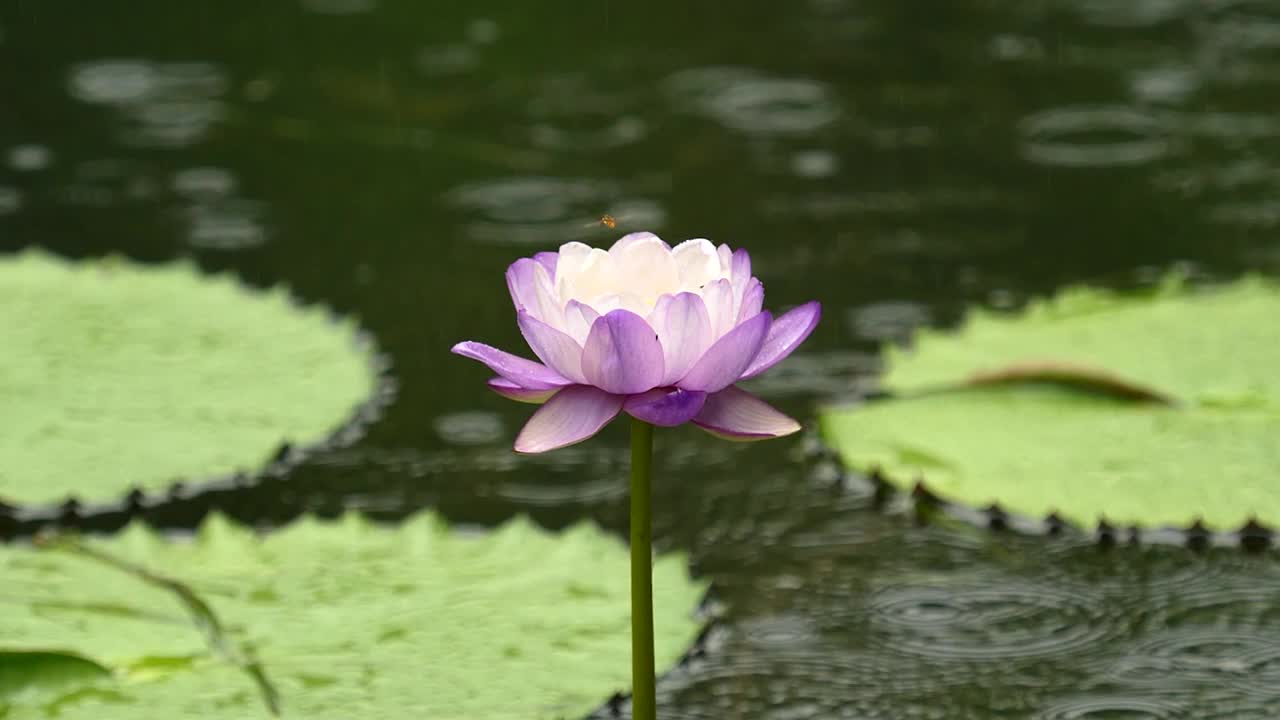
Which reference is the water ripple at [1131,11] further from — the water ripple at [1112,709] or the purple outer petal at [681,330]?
the purple outer petal at [681,330]

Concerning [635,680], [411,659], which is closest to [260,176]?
[411,659]

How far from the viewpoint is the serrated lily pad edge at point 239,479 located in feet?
7.15

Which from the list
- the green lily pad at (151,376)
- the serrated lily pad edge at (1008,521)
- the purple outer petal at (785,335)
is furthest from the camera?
the green lily pad at (151,376)

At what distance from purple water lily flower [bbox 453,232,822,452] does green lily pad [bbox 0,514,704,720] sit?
484 mm

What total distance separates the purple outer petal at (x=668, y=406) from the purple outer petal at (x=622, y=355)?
0.03 feet

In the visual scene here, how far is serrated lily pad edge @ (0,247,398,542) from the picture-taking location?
7.15 ft

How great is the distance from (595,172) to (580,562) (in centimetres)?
172

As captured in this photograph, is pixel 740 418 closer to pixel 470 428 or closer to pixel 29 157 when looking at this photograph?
pixel 470 428

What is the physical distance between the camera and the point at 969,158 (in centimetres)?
371

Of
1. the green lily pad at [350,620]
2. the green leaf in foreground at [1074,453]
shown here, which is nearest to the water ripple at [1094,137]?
the green leaf in foreground at [1074,453]

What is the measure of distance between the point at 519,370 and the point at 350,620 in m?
0.66

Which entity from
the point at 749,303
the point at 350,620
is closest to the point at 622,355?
the point at 749,303

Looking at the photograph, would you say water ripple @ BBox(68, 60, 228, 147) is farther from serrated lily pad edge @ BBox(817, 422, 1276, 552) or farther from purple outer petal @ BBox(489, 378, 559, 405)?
purple outer petal @ BBox(489, 378, 559, 405)

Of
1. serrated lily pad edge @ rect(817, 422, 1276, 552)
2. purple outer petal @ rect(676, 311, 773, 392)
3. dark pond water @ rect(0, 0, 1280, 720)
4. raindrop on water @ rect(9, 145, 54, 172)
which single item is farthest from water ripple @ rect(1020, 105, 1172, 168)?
purple outer petal @ rect(676, 311, 773, 392)
